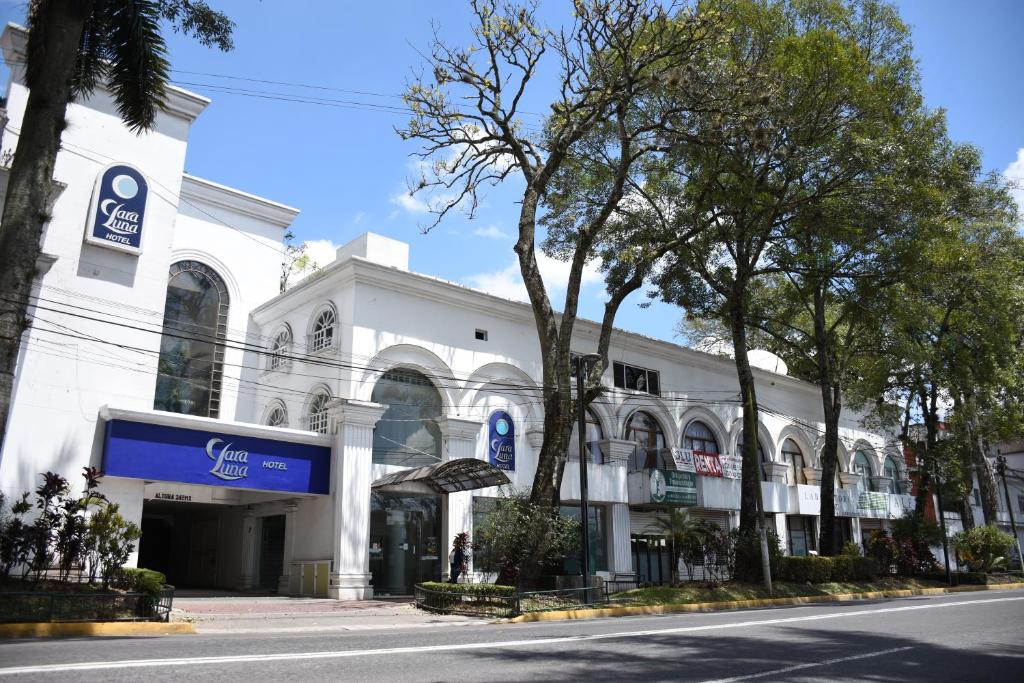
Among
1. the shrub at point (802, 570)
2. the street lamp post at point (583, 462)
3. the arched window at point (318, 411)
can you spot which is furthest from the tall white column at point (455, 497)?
the shrub at point (802, 570)

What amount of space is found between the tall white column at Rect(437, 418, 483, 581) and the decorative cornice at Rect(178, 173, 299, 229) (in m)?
10.6

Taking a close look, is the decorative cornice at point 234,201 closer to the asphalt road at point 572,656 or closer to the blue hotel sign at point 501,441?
the blue hotel sign at point 501,441

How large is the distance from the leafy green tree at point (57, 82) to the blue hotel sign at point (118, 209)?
204 inches

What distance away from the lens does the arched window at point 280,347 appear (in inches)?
936

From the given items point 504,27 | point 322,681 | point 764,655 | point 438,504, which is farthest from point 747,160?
point 322,681

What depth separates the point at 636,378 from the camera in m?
28.6

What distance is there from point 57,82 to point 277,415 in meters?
13.9

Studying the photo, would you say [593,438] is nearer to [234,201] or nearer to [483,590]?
[483,590]

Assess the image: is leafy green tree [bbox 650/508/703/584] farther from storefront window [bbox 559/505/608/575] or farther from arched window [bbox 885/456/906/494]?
arched window [bbox 885/456/906/494]

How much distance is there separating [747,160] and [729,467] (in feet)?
40.9

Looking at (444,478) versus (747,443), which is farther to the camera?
(747,443)

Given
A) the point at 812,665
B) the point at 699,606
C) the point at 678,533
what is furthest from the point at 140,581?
the point at 678,533

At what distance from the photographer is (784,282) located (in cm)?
3189

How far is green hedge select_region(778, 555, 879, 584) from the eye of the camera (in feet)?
77.8
